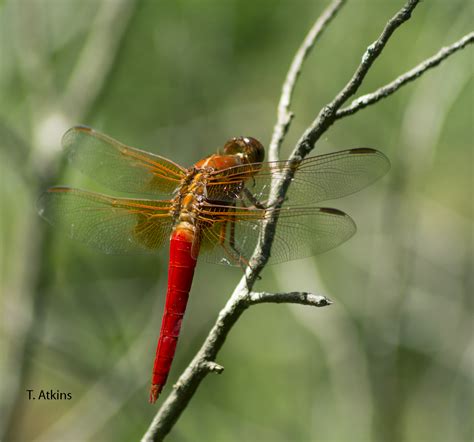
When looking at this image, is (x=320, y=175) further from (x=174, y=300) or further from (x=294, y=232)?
(x=174, y=300)

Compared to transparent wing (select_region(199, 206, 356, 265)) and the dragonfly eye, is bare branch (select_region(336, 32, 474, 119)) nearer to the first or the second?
transparent wing (select_region(199, 206, 356, 265))

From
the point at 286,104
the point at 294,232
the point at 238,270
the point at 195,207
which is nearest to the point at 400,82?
the point at 286,104

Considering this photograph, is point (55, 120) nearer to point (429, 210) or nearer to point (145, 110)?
point (145, 110)
